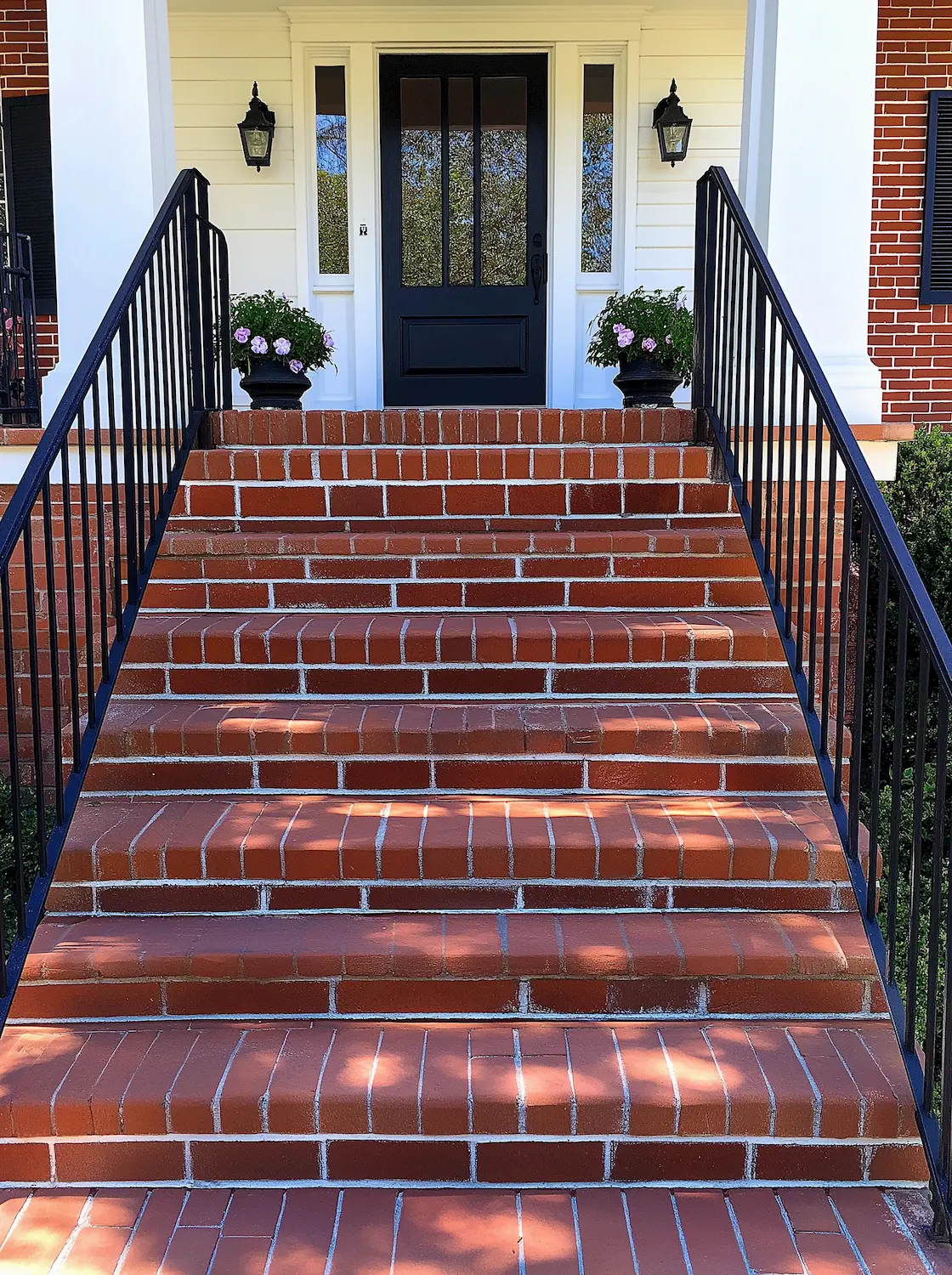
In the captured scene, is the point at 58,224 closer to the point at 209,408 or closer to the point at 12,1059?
the point at 209,408

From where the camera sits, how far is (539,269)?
6.24 m

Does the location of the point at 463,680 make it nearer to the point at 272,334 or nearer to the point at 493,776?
the point at 493,776

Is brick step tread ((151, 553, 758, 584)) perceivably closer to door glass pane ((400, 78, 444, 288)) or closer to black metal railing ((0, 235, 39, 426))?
black metal railing ((0, 235, 39, 426))

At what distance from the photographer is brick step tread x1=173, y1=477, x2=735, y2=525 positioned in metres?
3.66

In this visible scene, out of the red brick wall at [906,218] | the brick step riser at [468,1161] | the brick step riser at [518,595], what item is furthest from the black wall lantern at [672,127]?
the brick step riser at [468,1161]

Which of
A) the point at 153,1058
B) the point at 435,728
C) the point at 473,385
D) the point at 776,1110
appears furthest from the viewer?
the point at 473,385

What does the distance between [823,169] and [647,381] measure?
4.26ft

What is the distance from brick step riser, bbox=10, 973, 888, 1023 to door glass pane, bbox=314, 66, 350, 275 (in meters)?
4.82

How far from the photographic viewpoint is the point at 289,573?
11.4 ft

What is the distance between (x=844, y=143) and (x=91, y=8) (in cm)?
289

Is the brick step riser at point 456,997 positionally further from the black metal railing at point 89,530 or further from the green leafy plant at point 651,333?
the green leafy plant at point 651,333

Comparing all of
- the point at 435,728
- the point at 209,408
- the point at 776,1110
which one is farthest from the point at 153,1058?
the point at 209,408

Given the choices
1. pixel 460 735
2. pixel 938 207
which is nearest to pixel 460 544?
pixel 460 735

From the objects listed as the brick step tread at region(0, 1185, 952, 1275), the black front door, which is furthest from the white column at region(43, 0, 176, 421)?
the brick step tread at region(0, 1185, 952, 1275)
